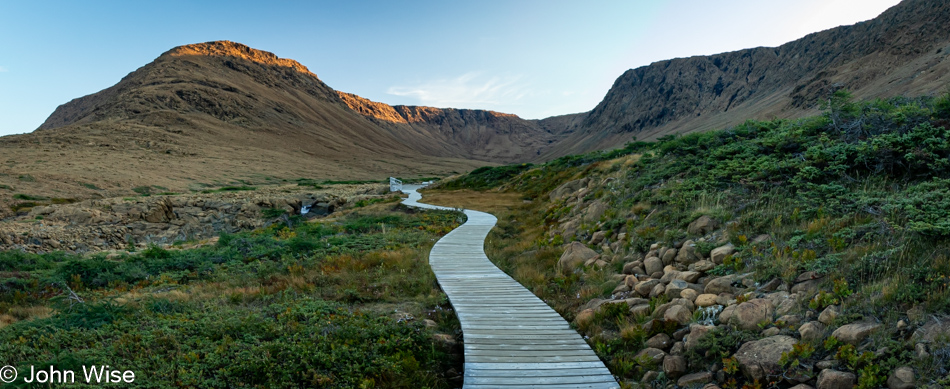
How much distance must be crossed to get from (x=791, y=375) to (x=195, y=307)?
8778mm

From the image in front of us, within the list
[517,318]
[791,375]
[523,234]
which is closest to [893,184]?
[791,375]

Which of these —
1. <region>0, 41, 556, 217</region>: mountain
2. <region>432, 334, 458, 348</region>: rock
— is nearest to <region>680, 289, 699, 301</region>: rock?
<region>432, 334, 458, 348</region>: rock

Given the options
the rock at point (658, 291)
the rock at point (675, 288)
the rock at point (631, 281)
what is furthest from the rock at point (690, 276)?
the rock at point (631, 281)

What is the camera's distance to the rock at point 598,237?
1146 centimetres

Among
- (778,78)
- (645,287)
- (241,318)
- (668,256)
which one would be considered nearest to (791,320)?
(645,287)

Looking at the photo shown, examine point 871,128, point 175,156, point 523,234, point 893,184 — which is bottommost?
point 523,234

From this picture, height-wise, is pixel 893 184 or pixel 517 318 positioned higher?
pixel 893 184

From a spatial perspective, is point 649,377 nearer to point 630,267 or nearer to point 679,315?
point 679,315

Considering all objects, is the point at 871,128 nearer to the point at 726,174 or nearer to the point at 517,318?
the point at 726,174

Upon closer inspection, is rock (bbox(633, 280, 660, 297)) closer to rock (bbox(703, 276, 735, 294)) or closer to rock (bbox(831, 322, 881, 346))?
rock (bbox(703, 276, 735, 294))

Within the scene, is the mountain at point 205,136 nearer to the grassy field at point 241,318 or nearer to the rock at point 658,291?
the grassy field at point 241,318

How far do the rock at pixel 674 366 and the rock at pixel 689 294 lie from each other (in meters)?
1.47

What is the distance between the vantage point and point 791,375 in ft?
14.8

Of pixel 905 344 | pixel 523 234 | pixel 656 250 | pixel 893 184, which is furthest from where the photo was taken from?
pixel 523 234
